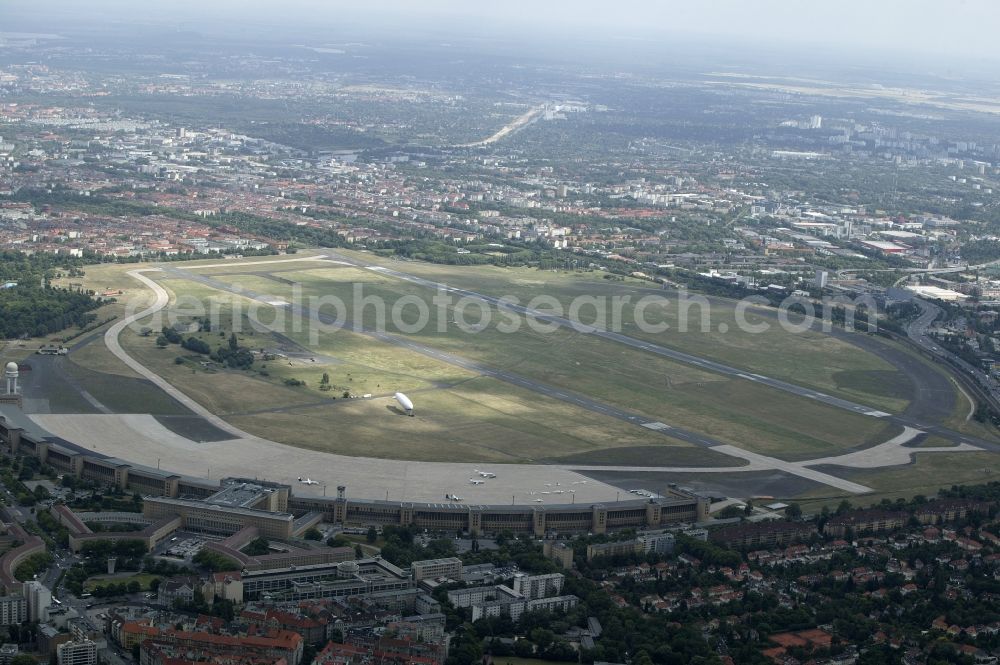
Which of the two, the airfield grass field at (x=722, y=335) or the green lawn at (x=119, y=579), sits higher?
the green lawn at (x=119, y=579)

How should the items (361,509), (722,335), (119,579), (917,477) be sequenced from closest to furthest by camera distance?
(119,579) < (361,509) < (917,477) < (722,335)

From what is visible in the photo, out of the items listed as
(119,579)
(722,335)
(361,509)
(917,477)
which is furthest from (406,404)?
(722,335)

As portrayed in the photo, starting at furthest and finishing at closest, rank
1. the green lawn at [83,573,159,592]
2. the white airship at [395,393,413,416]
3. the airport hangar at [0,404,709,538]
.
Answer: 1. the white airship at [395,393,413,416]
2. the airport hangar at [0,404,709,538]
3. the green lawn at [83,573,159,592]

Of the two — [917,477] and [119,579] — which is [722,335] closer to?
[917,477]

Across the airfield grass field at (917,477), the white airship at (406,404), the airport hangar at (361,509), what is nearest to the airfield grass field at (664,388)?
the airfield grass field at (917,477)

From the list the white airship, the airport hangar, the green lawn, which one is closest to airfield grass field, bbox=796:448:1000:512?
the airport hangar

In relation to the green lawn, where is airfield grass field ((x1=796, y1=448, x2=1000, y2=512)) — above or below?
below

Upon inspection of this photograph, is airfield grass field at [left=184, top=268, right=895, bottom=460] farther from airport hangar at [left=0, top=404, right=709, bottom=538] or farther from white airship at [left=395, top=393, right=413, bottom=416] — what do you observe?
airport hangar at [left=0, top=404, right=709, bottom=538]

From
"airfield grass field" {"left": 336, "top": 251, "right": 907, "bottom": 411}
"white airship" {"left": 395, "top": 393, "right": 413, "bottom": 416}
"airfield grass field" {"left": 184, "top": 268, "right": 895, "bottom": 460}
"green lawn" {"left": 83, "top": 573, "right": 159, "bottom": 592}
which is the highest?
"green lawn" {"left": 83, "top": 573, "right": 159, "bottom": 592}

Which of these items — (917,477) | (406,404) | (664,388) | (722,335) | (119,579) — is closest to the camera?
(119,579)

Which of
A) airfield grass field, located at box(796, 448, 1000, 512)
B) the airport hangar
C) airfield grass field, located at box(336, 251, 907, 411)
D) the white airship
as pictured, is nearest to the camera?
the airport hangar

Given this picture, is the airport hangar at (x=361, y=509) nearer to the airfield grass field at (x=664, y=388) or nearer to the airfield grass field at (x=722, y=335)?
the airfield grass field at (x=664, y=388)
